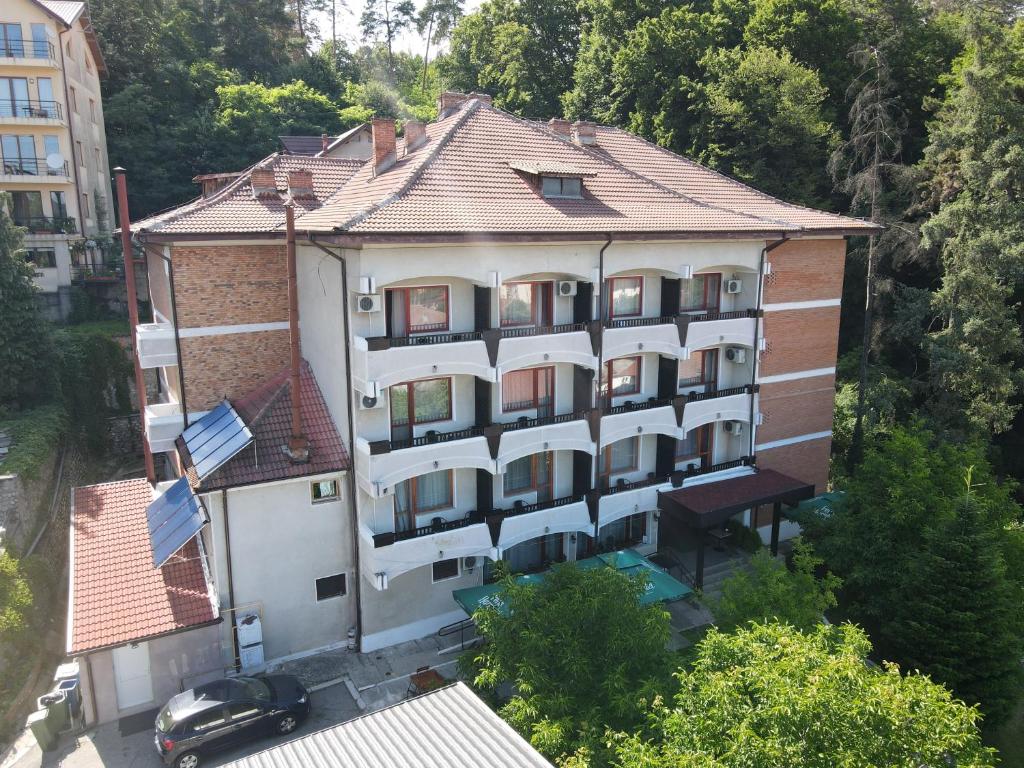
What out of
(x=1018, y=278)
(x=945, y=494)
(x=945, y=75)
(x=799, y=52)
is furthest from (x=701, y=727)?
(x=799, y=52)

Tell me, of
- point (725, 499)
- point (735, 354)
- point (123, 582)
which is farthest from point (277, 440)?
point (735, 354)

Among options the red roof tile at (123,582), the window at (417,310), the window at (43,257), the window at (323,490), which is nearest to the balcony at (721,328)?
the window at (417,310)

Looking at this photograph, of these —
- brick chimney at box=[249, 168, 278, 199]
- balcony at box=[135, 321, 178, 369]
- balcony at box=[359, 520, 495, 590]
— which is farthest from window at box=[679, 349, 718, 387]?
balcony at box=[135, 321, 178, 369]

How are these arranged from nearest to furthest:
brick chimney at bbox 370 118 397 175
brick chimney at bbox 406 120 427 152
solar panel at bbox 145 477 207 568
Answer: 1. solar panel at bbox 145 477 207 568
2. brick chimney at bbox 370 118 397 175
3. brick chimney at bbox 406 120 427 152

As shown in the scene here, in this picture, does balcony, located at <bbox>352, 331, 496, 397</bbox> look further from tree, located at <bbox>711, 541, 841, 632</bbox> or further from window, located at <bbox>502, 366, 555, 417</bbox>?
tree, located at <bbox>711, 541, 841, 632</bbox>

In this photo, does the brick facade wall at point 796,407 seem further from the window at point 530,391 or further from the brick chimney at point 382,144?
the brick chimney at point 382,144
